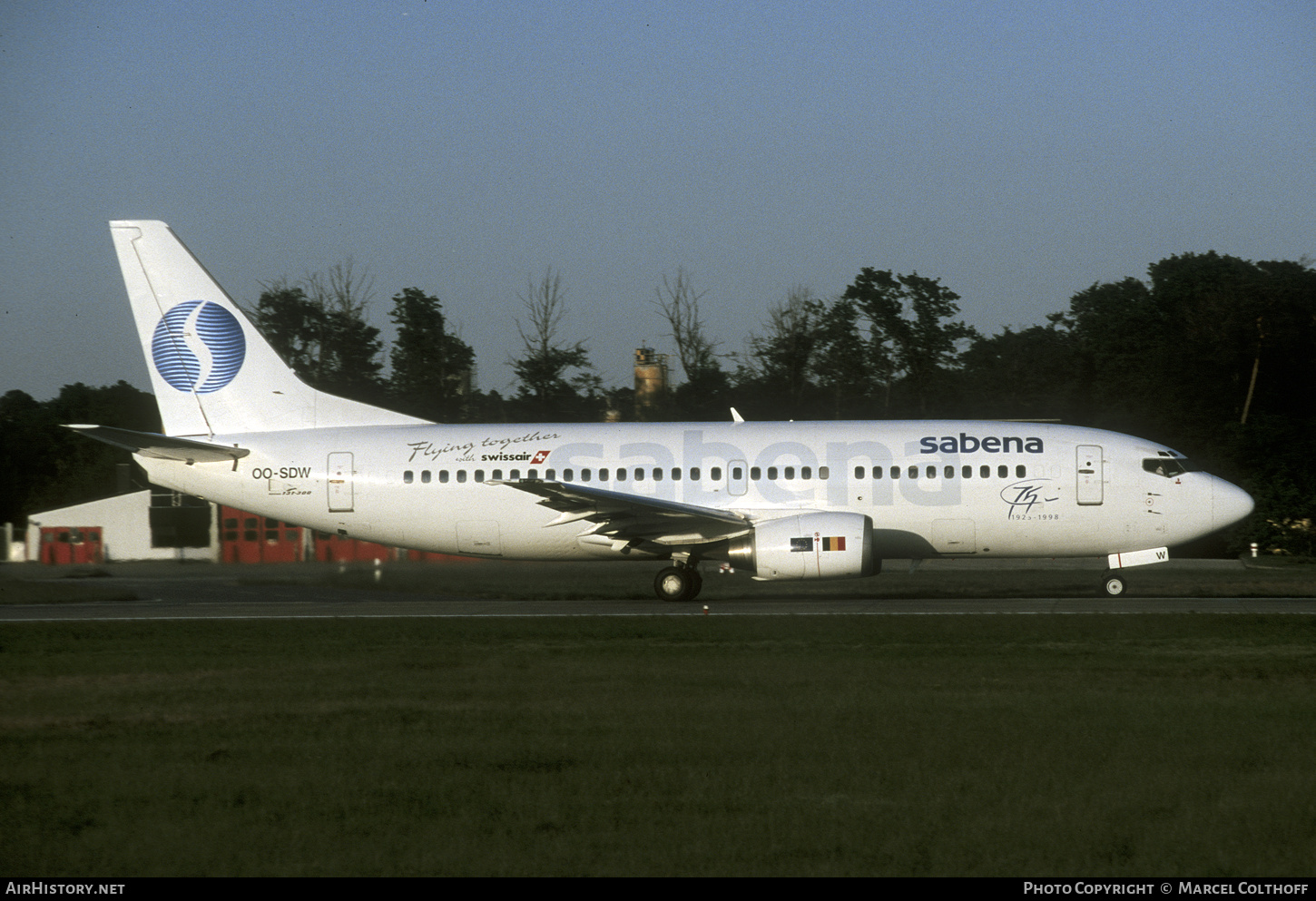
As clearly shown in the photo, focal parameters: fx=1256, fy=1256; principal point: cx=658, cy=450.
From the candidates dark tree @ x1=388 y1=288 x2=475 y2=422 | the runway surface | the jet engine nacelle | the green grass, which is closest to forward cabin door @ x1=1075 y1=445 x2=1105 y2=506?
the runway surface

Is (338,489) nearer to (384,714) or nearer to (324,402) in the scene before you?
(324,402)

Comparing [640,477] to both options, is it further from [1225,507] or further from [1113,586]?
[1225,507]

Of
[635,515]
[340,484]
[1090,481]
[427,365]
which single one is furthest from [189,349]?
[427,365]

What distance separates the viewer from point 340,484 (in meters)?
24.8

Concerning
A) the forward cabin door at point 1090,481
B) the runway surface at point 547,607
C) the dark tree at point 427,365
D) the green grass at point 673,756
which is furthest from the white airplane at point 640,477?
the dark tree at point 427,365

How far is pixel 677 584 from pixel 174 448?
10.0 metres

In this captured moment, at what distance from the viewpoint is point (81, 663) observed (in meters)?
15.8

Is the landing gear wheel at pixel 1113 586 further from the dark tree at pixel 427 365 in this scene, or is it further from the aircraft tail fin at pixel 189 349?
the dark tree at pixel 427 365

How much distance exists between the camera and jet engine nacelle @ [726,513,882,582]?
22.2m

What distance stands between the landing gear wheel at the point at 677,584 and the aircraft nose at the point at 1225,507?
9.68m

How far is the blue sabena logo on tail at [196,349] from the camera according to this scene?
25.3 meters
